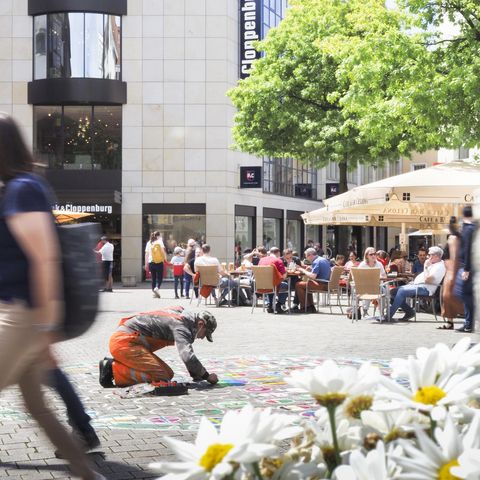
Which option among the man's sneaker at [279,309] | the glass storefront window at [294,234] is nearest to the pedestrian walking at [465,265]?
the man's sneaker at [279,309]

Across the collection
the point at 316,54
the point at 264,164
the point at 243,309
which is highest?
the point at 316,54

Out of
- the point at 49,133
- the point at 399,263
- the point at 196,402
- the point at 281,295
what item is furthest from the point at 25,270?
the point at 49,133

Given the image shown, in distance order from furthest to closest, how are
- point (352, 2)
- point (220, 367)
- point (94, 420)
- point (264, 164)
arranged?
point (264, 164)
point (352, 2)
point (220, 367)
point (94, 420)

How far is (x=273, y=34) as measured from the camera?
30.3 meters

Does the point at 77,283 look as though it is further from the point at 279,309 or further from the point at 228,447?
the point at 279,309

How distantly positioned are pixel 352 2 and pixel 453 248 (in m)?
21.2

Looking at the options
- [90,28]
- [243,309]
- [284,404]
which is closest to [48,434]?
[284,404]

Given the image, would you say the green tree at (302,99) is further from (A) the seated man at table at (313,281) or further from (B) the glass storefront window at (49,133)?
(A) the seated man at table at (313,281)

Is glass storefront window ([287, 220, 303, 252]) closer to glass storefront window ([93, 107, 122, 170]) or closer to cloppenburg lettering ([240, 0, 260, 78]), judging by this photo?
cloppenburg lettering ([240, 0, 260, 78])

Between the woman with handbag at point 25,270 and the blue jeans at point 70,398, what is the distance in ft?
3.40

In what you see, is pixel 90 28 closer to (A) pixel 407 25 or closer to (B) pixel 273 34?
(B) pixel 273 34

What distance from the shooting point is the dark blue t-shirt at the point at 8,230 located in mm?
3293

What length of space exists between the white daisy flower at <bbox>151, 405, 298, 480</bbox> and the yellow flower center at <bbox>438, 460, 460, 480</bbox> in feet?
0.76

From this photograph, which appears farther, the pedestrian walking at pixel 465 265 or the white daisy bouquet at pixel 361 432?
the pedestrian walking at pixel 465 265
